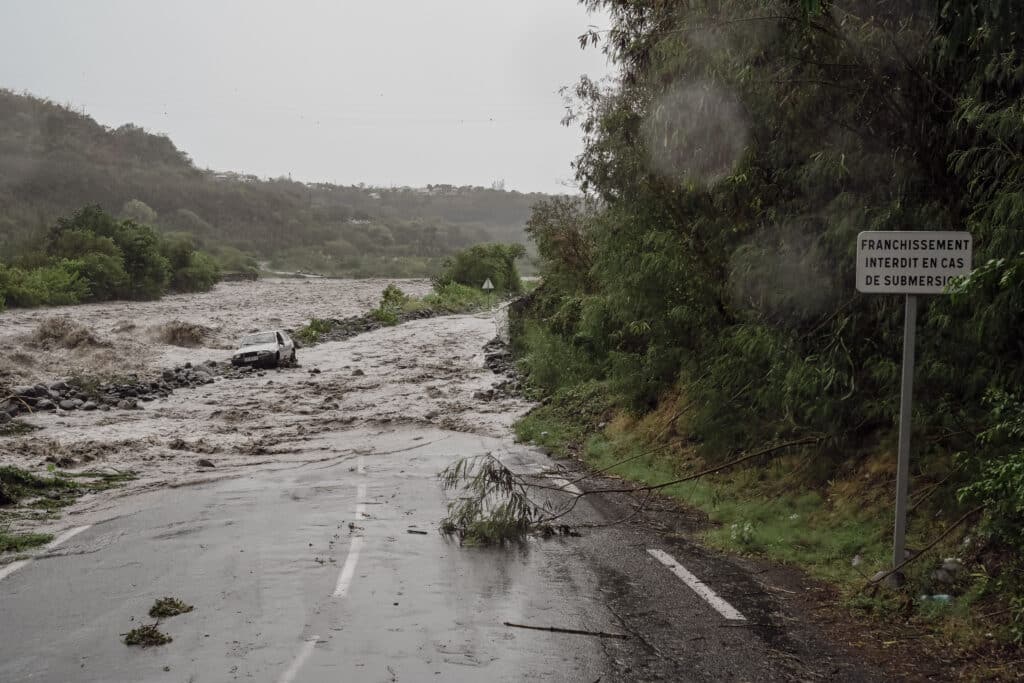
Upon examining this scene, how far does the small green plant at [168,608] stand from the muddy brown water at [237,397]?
6.16 meters

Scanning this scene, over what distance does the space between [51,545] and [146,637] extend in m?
3.98

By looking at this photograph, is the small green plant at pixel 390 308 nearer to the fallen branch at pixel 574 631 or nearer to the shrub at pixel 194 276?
the shrub at pixel 194 276

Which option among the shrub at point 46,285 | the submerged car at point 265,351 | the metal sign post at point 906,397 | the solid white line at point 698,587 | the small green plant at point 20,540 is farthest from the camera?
the shrub at point 46,285

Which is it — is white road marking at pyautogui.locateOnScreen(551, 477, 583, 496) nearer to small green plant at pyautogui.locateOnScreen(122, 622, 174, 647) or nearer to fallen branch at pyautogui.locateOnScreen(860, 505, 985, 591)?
fallen branch at pyautogui.locateOnScreen(860, 505, 985, 591)

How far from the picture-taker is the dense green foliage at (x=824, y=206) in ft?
23.9

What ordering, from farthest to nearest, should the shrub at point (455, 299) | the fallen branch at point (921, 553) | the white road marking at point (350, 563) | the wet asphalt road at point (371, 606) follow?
1. the shrub at point (455, 299)
2. the white road marking at point (350, 563)
3. the fallen branch at point (921, 553)
4. the wet asphalt road at point (371, 606)

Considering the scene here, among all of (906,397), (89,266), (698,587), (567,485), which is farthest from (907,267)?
(89,266)

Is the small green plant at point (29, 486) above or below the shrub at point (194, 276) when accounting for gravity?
below

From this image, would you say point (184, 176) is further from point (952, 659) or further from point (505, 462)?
point (952, 659)

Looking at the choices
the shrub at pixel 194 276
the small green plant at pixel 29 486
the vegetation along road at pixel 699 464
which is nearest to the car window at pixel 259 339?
the vegetation along road at pixel 699 464

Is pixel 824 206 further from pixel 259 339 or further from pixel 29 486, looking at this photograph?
pixel 259 339

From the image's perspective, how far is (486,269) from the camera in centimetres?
7562

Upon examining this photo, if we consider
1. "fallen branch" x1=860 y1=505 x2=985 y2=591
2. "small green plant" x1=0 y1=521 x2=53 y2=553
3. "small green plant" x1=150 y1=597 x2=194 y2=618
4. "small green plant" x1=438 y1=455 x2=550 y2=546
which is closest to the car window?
"small green plant" x1=0 y1=521 x2=53 y2=553

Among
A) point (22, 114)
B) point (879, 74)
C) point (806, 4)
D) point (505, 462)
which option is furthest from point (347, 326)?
point (22, 114)
